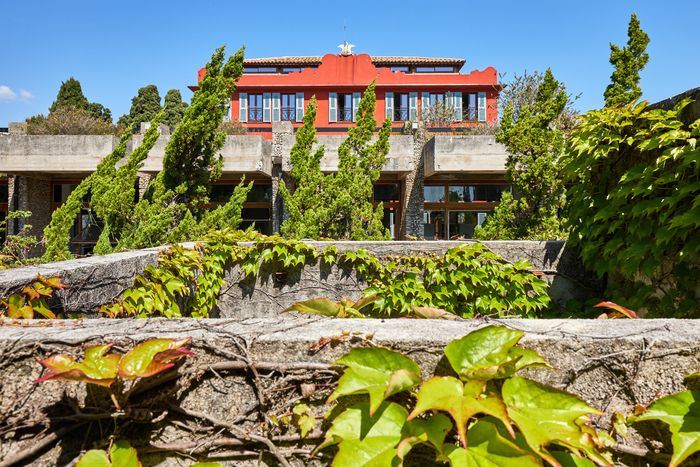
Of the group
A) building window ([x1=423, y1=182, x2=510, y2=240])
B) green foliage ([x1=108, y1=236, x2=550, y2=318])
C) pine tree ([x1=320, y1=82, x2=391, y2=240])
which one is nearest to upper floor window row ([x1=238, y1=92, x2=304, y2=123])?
building window ([x1=423, y1=182, x2=510, y2=240])

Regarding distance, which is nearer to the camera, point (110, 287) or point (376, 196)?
point (110, 287)

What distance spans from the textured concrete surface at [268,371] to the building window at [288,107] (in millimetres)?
29058

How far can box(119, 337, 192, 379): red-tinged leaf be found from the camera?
115 cm

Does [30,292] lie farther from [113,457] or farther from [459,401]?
[459,401]

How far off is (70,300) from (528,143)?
702 centimetres

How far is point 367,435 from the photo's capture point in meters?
1.14

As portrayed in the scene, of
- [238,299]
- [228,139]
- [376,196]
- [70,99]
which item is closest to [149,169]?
[228,139]

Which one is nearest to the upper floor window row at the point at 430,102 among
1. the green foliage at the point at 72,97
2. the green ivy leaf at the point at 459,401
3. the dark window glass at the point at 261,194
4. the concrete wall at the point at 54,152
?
the dark window glass at the point at 261,194

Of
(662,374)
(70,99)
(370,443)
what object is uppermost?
(70,99)

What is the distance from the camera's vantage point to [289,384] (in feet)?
4.31

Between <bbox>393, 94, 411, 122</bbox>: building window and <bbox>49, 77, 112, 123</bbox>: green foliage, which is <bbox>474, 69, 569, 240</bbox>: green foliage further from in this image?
<bbox>49, 77, 112, 123</bbox>: green foliage

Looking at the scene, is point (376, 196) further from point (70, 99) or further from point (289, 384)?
point (70, 99)

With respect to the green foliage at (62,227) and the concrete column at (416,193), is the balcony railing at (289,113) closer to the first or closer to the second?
the concrete column at (416,193)

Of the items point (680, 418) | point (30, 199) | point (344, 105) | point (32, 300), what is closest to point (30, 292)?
point (32, 300)
